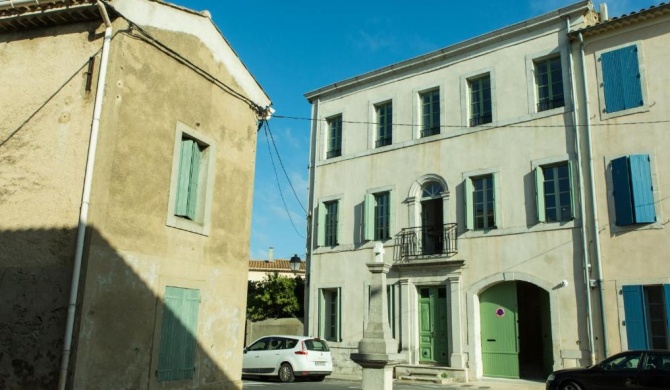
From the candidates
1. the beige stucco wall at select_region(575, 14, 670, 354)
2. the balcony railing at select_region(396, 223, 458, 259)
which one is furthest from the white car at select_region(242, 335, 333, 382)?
the beige stucco wall at select_region(575, 14, 670, 354)

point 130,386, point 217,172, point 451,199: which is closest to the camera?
point 130,386

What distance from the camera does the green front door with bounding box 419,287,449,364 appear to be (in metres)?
17.3

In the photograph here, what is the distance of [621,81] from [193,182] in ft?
38.0

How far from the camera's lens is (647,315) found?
1378cm

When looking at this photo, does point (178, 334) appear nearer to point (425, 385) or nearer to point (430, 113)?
point (425, 385)

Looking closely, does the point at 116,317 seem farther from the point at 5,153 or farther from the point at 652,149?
the point at 652,149

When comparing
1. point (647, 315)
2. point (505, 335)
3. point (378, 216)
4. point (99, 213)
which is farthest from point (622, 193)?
point (99, 213)

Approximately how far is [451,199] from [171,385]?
36.6ft

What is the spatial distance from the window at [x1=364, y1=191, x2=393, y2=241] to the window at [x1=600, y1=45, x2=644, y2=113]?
7282 millimetres

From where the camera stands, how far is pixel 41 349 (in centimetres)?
762

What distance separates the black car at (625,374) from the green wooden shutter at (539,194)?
485 centimetres

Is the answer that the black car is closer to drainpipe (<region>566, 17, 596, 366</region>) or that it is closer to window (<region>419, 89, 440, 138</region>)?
drainpipe (<region>566, 17, 596, 366</region>)

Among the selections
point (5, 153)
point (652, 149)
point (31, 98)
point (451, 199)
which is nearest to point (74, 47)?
point (31, 98)

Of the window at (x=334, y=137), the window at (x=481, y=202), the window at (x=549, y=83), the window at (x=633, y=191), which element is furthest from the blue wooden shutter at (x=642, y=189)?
the window at (x=334, y=137)
